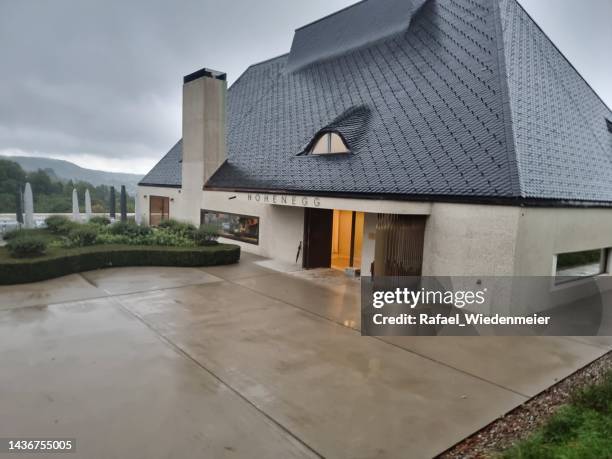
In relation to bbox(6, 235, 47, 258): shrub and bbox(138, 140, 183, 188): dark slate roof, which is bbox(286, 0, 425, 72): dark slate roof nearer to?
bbox(138, 140, 183, 188): dark slate roof

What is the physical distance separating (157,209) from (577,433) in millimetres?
23294

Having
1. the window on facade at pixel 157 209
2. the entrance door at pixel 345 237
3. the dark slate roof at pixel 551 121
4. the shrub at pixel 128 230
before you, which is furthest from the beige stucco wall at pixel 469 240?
the window on facade at pixel 157 209

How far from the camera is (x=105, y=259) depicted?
1321cm

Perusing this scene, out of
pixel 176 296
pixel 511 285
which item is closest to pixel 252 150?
pixel 176 296

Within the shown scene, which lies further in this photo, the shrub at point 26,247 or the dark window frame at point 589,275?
the shrub at point 26,247

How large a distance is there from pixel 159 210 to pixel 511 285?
20491mm

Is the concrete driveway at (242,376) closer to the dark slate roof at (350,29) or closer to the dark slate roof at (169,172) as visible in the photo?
the dark slate roof at (169,172)

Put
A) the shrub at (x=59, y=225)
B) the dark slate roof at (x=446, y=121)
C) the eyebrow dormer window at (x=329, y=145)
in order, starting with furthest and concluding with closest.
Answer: the shrub at (x=59, y=225), the eyebrow dormer window at (x=329, y=145), the dark slate roof at (x=446, y=121)

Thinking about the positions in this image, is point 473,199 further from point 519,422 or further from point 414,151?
point 519,422

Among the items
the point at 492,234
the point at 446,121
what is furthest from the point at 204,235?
the point at 492,234

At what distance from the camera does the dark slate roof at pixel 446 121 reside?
10.4m

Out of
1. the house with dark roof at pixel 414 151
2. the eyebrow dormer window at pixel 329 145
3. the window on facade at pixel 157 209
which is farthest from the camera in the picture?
the window on facade at pixel 157 209

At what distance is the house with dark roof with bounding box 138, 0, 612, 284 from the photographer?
9.91 m

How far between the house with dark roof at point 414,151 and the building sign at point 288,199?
0.19 ft
